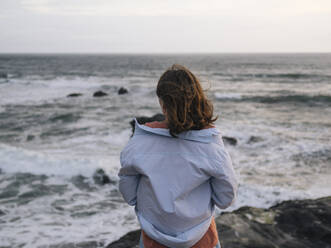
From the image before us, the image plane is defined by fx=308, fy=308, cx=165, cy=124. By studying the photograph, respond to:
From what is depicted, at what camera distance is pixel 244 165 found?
8328mm

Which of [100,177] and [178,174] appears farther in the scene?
[100,177]

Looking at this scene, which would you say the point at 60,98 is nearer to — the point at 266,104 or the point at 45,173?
the point at 266,104

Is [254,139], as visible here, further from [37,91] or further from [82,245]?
[37,91]

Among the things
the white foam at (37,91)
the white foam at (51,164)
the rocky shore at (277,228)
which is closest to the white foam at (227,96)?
the white foam at (37,91)

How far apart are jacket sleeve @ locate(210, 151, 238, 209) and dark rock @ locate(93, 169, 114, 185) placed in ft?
19.6

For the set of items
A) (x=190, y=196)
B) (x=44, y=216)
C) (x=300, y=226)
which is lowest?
(x=44, y=216)

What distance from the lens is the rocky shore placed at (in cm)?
322

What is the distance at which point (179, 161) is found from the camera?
1.42 m

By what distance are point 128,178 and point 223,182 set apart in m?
0.47

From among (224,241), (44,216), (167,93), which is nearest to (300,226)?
(224,241)

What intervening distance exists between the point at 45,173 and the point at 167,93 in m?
7.06

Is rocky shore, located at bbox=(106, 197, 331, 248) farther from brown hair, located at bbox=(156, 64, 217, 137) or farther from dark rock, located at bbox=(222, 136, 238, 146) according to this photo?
dark rock, located at bbox=(222, 136, 238, 146)

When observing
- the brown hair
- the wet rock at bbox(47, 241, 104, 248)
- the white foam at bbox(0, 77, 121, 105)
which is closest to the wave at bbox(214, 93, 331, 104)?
the white foam at bbox(0, 77, 121, 105)

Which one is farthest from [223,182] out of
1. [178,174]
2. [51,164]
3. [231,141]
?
[231,141]
